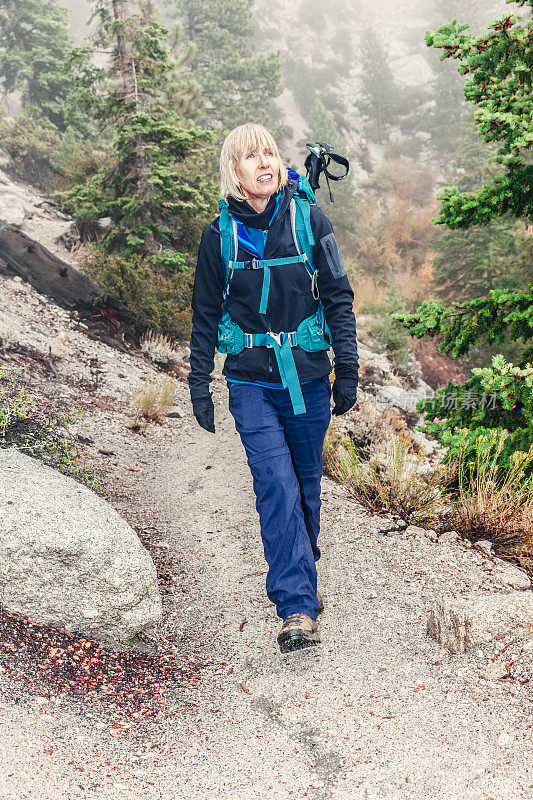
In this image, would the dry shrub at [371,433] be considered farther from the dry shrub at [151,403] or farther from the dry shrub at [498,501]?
the dry shrub at [151,403]

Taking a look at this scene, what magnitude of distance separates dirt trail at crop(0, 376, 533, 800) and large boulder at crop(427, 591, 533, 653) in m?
0.07

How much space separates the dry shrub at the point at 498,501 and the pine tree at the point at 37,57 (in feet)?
70.1

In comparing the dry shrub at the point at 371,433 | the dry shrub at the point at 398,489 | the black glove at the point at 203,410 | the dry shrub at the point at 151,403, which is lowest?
the dry shrub at the point at 151,403

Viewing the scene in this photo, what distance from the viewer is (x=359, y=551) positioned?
11.8ft

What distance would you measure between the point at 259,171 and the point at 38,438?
2.57 meters

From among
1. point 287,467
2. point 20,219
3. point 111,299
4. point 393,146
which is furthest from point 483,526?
point 393,146

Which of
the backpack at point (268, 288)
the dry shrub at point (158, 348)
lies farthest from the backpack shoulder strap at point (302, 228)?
the dry shrub at point (158, 348)

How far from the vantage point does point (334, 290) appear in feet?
9.14

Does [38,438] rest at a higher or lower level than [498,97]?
lower

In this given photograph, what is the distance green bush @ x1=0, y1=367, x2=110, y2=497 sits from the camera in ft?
12.7

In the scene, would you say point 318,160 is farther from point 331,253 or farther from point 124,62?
point 124,62

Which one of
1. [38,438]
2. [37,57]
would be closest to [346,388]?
[38,438]

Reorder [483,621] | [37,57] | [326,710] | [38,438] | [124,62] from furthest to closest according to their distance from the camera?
[37,57]
[124,62]
[38,438]
[483,621]
[326,710]

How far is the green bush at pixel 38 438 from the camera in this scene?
3879 mm
